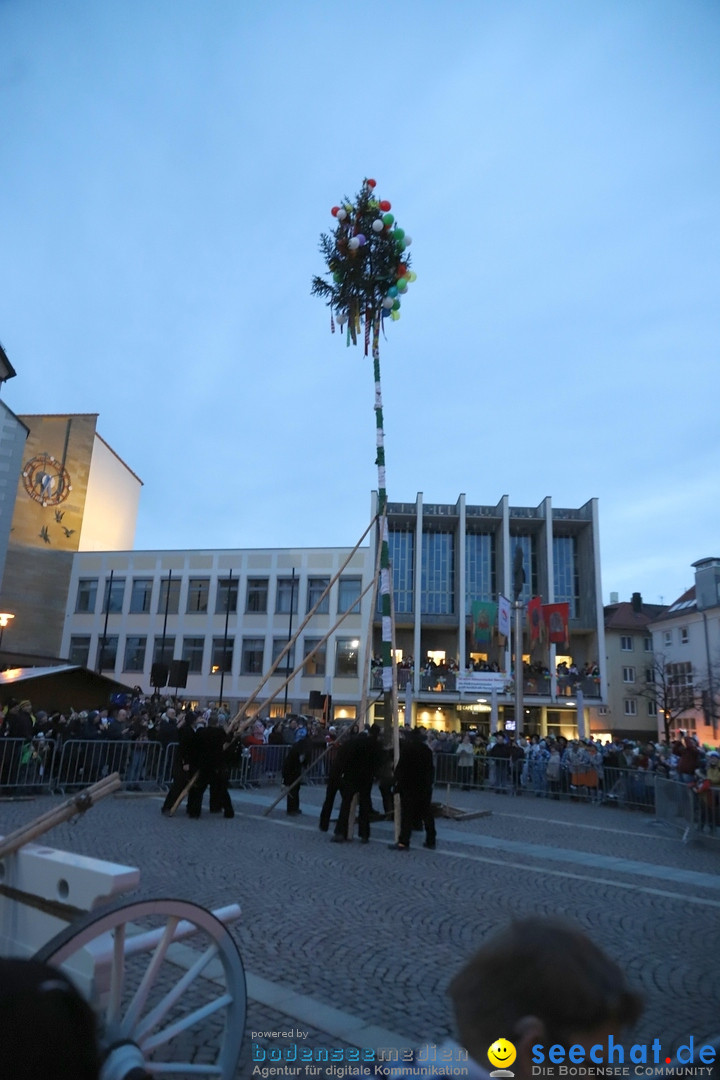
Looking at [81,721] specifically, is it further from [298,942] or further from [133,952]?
[133,952]

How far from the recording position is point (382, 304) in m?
12.4

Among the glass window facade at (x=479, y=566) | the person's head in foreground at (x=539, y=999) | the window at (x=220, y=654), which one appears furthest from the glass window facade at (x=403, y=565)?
the person's head in foreground at (x=539, y=999)

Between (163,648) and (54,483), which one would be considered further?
(54,483)

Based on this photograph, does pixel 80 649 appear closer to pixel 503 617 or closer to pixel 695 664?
pixel 503 617

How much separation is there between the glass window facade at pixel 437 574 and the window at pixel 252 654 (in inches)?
429

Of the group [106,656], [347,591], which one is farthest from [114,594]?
[347,591]

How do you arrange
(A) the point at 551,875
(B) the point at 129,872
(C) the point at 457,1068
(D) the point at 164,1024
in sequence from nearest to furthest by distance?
(C) the point at 457,1068
(B) the point at 129,872
(D) the point at 164,1024
(A) the point at 551,875

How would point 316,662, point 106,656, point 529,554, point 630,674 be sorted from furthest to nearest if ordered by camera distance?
point 630,674 < point 529,554 < point 106,656 < point 316,662

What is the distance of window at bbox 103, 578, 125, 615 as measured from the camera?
46438 millimetres

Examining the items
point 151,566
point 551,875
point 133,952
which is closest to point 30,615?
point 151,566

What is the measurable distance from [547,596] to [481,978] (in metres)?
47.3

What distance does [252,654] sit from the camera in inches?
1740

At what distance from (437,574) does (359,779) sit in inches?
1511

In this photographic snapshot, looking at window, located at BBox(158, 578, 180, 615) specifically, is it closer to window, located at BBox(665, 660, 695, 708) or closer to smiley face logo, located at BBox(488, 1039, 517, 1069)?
window, located at BBox(665, 660, 695, 708)
